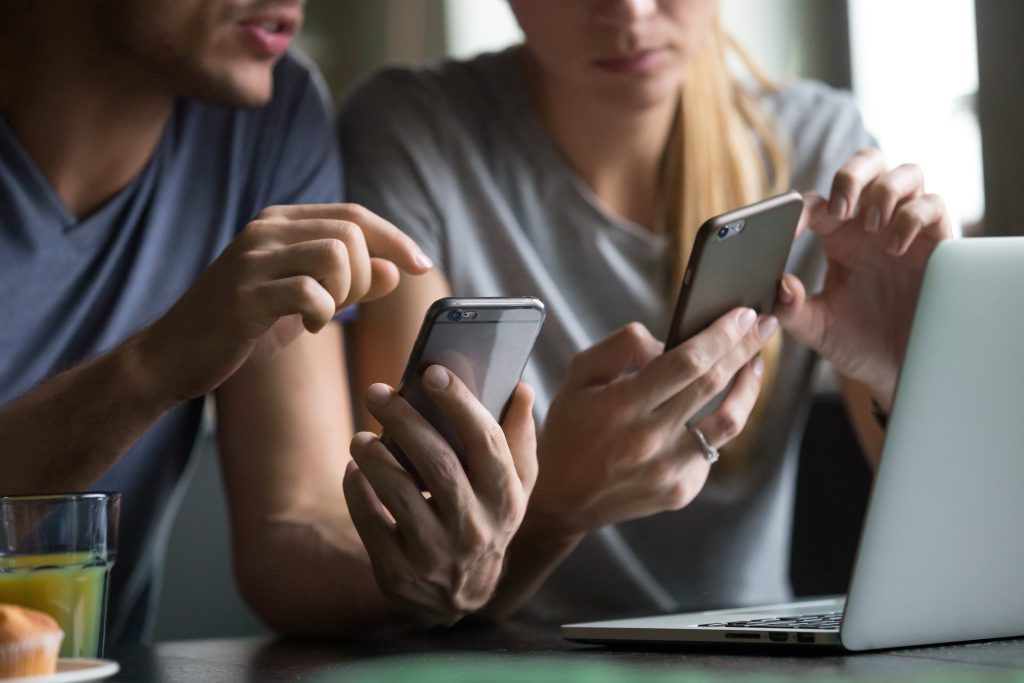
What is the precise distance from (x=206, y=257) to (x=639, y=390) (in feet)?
1.74

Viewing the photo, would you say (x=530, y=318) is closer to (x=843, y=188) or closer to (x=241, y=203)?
(x=843, y=188)

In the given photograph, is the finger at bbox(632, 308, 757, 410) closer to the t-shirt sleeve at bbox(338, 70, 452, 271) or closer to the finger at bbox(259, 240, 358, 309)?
the finger at bbox(259, 240, 358, 309)

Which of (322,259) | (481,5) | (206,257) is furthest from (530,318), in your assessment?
(481,5)

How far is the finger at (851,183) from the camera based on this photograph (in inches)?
40.4

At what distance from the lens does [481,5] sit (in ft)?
10.4

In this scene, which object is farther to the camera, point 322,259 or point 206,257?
point 206,257

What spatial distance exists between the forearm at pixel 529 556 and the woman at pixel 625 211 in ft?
0.44

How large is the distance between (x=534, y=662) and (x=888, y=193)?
564 mm

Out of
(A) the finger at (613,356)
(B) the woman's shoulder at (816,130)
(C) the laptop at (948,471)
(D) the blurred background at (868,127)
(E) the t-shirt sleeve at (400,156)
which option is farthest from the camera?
(D) the blurred background at (868,127)

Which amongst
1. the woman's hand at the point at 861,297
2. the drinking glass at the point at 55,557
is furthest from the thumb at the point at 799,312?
the drinking glass at the point at 55,557

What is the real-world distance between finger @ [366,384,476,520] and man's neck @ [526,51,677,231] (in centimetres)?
63

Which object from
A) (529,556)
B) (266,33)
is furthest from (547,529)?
(266,33)

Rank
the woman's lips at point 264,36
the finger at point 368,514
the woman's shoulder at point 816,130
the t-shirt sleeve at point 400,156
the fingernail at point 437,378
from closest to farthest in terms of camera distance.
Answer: the fingernail at point 437,378
the finger at point 368,514
the woman's lips at point 264,36
the t-shirt sleeve at point 400,156
the woman's shoulder at point 816,130

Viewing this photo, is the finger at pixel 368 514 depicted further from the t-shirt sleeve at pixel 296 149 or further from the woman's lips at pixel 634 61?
the woman's lips at pixel 634 61
